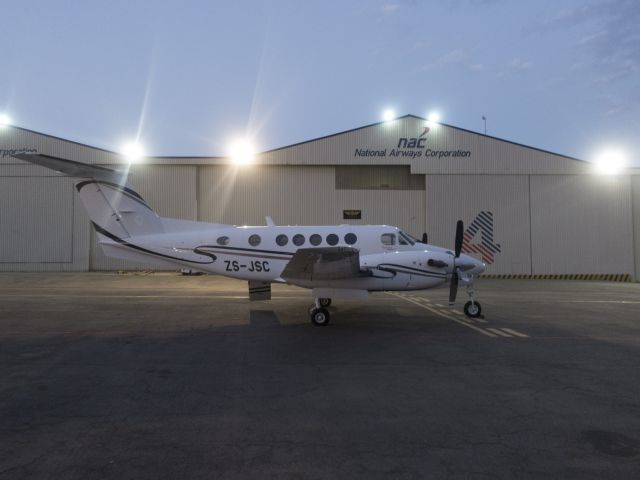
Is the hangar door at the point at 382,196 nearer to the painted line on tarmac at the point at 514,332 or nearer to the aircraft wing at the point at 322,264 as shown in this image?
the aircraft wing at the point at 322,264

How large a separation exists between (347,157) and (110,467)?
94.2 ft

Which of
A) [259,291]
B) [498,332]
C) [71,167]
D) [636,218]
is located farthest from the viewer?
[636,218]

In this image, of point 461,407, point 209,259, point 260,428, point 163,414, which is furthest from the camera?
point 209,259

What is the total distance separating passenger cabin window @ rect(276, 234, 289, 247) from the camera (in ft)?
42.4

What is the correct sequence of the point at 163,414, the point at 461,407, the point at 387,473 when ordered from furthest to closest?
the point at 461,407, the point at 163,414, the point at 387,473

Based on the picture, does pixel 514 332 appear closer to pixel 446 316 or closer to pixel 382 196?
pixel 446 316

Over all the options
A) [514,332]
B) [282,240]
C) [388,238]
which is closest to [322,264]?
[282,240]

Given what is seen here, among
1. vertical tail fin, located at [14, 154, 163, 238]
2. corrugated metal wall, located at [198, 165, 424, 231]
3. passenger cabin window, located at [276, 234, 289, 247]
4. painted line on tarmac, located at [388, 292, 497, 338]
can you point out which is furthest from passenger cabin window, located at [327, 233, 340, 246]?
corrugated metal wall, located at [198, 165, 424, 231]

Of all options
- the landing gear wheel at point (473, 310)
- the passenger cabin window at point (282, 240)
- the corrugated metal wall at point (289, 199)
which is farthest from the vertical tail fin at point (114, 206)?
the corrugated metal wall at point (289, 199)

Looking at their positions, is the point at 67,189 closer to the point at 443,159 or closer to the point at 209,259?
the point at 209,259

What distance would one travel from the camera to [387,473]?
146 inches

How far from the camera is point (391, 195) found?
31.5 metres

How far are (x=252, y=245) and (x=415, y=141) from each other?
21.7m

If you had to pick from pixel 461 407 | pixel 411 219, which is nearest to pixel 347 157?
pixel 411 219
